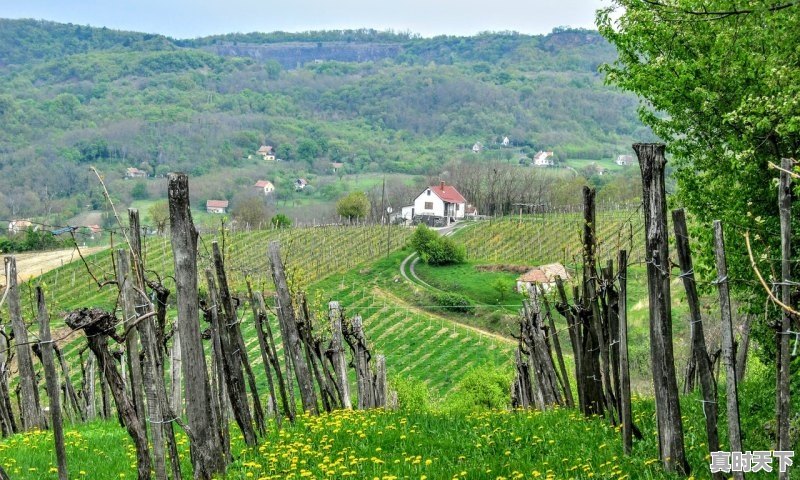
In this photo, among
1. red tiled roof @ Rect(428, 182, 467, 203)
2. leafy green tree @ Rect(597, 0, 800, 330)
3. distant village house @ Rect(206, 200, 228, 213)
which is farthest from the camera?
distant village house @ Rect(206, 200, 228, 213)

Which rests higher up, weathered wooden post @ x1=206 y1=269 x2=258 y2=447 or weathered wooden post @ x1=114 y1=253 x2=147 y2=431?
weathered wooden post @ x1=114 y1=253 x2=147 y2=431

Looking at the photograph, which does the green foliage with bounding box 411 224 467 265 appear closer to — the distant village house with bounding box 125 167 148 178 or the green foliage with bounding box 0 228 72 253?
the green foliage with bounding box 0 228 72 253

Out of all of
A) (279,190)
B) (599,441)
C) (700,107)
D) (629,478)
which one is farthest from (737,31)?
(279,190)

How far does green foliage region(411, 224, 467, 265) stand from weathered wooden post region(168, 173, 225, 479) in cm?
5669

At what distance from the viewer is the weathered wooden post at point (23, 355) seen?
352 inches

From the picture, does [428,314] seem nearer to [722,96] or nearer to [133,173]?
[722,96]

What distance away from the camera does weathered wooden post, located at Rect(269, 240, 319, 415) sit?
1184 centimetres

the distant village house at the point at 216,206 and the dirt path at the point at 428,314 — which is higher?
the dirt path at the point at 428,314

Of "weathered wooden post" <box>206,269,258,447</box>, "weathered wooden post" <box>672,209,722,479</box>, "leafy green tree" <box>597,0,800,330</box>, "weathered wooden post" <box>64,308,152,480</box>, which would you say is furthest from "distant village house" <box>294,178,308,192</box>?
"weathered wooden post" <box>672,209,722,479</box>

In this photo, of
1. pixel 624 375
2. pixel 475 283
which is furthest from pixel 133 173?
pixel 624 375

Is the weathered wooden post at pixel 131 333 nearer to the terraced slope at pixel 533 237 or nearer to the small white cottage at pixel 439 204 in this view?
the terraced slope at pixel 533 237

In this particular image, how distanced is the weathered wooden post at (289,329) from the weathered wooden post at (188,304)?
11.9 feet

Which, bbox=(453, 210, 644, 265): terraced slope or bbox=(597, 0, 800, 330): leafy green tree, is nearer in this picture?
bbox=(597, 0, 800, 330): leafy green tree

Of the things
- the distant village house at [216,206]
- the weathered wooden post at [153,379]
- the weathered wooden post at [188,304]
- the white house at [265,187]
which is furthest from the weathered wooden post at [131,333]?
the white house at [265,187]
